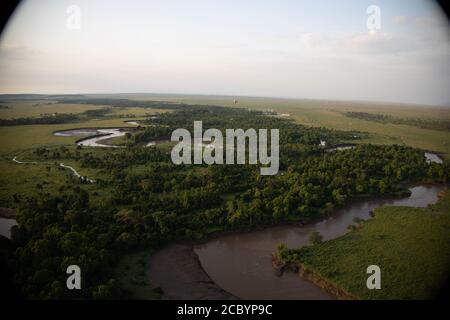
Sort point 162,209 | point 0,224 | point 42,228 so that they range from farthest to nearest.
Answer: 1. point 162,209
2. point 0,224
3. point 42,228

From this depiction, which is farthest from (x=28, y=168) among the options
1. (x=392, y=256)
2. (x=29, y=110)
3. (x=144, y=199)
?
(x=29, y=110)

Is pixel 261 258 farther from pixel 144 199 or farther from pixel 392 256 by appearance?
pixel 144 199

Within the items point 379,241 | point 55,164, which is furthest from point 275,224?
point 55,164

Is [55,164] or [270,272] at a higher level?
[55,164]

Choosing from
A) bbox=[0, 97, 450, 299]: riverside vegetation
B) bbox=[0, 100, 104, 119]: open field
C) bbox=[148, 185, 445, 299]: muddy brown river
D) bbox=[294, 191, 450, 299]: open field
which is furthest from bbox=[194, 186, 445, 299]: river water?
bbox=[0, 100, 104, 119]: open field

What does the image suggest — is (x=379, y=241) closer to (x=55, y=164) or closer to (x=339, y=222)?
(x=339, y=222)
